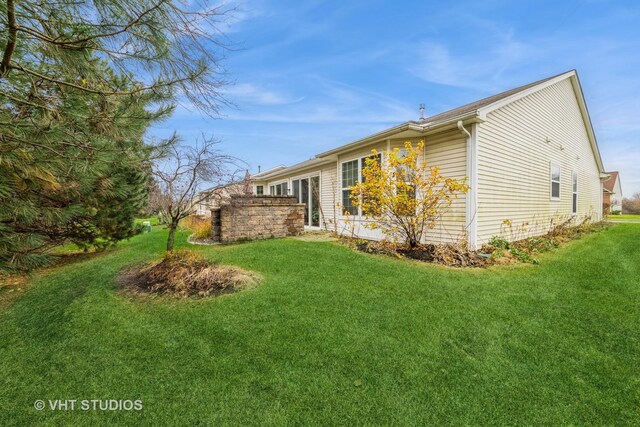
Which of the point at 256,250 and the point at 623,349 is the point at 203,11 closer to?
the point at 623,349

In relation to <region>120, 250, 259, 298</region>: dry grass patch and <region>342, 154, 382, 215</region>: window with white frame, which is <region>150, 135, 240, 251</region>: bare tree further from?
<region>342, 154, 382, 215</region>: window with white frame

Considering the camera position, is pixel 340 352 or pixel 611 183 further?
pixel 611 183

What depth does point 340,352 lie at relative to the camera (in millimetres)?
2672

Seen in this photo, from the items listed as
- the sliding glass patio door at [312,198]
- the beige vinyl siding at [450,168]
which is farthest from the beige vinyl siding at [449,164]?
the sliding glass patio door at [312,198]

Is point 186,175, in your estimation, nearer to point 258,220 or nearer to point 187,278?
point 187,278

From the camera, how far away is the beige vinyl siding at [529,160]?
22.6ft

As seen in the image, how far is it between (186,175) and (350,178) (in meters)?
5.60

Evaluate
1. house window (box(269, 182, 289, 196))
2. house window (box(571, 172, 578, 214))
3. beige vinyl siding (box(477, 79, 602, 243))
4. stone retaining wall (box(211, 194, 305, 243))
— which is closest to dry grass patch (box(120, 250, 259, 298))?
stone retaining wall (box(211, 194, 305, 243))

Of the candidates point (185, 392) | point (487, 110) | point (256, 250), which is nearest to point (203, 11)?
point (185, 392)

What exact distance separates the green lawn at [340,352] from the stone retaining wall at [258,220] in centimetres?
406

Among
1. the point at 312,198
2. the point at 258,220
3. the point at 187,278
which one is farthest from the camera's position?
the point at 312,198

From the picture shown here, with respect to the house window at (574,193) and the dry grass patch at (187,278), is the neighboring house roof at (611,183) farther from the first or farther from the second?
the dry grass patch at (187,278)

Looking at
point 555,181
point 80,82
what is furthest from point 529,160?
point 80,82

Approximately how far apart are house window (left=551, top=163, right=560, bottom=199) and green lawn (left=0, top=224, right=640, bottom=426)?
6.12 meters
